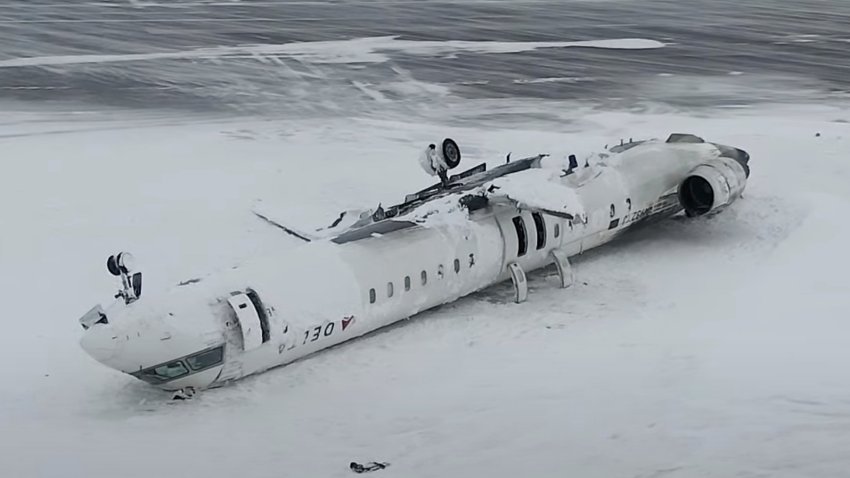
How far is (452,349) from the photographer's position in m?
21.5

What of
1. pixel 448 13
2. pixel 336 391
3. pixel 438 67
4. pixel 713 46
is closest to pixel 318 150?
pixel 438 67

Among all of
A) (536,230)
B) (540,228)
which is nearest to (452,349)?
(536,230)

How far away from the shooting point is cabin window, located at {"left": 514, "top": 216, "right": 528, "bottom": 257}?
23.8 meters

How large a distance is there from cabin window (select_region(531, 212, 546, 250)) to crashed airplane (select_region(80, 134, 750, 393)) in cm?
3

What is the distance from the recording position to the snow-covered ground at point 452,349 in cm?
1741

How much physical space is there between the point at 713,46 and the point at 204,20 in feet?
85.6

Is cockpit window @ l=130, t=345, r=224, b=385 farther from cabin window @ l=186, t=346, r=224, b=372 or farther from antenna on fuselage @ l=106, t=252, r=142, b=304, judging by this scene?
antenna on fuselage @ l=106, t=252, r=142, b=304

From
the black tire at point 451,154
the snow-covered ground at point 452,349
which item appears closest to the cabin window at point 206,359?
the snow-covered ground at point 452,349

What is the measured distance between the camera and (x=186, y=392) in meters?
19.1

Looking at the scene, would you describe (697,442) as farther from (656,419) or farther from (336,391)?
(336,391)

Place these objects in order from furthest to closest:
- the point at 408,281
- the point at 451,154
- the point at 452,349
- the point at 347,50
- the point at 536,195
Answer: the point at 347,50 < the point at 451,154 < the point at 536,195 < the point at 408,281 < the point at 452,349

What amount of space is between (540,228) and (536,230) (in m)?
0.14

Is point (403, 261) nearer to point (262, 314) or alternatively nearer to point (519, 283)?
point (519, 283)

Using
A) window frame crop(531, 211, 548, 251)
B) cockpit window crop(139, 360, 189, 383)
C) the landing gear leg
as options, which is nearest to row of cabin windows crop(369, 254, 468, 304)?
the landing gear leg
